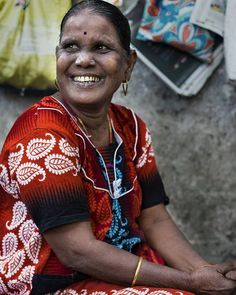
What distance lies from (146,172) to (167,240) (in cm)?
28

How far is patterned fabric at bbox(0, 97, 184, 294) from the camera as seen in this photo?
7.78ft

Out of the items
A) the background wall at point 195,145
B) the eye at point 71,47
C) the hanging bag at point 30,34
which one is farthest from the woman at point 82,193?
the background wall at point 195,145

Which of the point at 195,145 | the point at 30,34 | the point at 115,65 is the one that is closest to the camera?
the point at 115,65

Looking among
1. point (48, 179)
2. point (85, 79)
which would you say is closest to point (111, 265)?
point (48, 179)

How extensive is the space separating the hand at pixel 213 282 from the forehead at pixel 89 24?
90 centimetres

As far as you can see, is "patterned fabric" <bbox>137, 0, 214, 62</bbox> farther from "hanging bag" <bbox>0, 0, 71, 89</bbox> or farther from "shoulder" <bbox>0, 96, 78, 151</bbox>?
"shoulder" <bbox>0, 96, 78, 151</bbox>

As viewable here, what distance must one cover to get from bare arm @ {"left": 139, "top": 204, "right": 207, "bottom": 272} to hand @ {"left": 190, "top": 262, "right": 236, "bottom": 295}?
23cm

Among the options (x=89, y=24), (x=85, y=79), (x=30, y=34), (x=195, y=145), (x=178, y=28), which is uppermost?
(x=89, y=24)

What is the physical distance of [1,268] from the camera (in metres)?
2.53

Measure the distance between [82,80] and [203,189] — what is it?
4.78 feet

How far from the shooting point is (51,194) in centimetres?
236

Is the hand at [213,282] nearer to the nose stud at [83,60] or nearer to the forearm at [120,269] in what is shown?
the forearm at [120,269]

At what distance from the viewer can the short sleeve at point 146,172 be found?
285 cm

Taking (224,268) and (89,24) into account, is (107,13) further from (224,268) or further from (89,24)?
(224,268)
